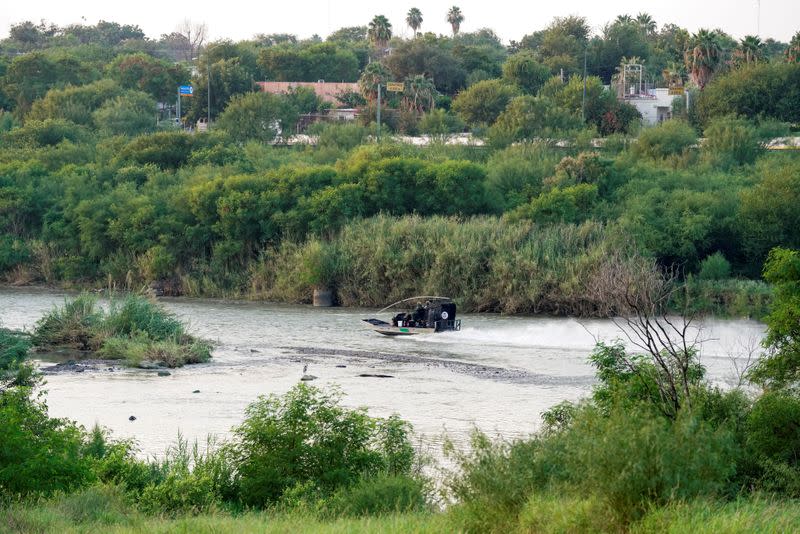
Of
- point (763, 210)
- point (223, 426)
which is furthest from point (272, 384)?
point (763, 210)

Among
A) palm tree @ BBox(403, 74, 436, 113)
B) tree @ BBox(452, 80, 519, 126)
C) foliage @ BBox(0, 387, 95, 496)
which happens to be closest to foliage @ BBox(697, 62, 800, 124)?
tree @ BBox(452, 80, 519, 126)

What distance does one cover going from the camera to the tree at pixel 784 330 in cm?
1866

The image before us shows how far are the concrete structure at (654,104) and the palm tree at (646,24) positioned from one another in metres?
47.2

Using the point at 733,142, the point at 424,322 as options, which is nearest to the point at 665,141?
the point at 733,142

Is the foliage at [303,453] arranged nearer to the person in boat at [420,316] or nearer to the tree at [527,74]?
the person in boat at [420,316]

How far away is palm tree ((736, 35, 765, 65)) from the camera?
310 ft

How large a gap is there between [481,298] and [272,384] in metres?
22.4

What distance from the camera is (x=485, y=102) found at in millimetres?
97562

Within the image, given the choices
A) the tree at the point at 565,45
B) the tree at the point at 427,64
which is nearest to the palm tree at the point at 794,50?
the tree at the point at 565,45

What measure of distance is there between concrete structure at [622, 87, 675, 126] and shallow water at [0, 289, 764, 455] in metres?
47.0

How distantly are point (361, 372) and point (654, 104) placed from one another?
65.2m

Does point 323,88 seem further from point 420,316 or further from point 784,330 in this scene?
point 784,330

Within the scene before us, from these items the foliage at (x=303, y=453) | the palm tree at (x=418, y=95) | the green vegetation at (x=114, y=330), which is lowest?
the green vegetation at (x=114, y=330)

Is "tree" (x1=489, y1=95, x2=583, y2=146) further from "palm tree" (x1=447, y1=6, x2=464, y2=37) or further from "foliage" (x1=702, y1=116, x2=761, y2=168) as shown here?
"palm tree" (x1=447, y1=6, x2=464, y2=37)
